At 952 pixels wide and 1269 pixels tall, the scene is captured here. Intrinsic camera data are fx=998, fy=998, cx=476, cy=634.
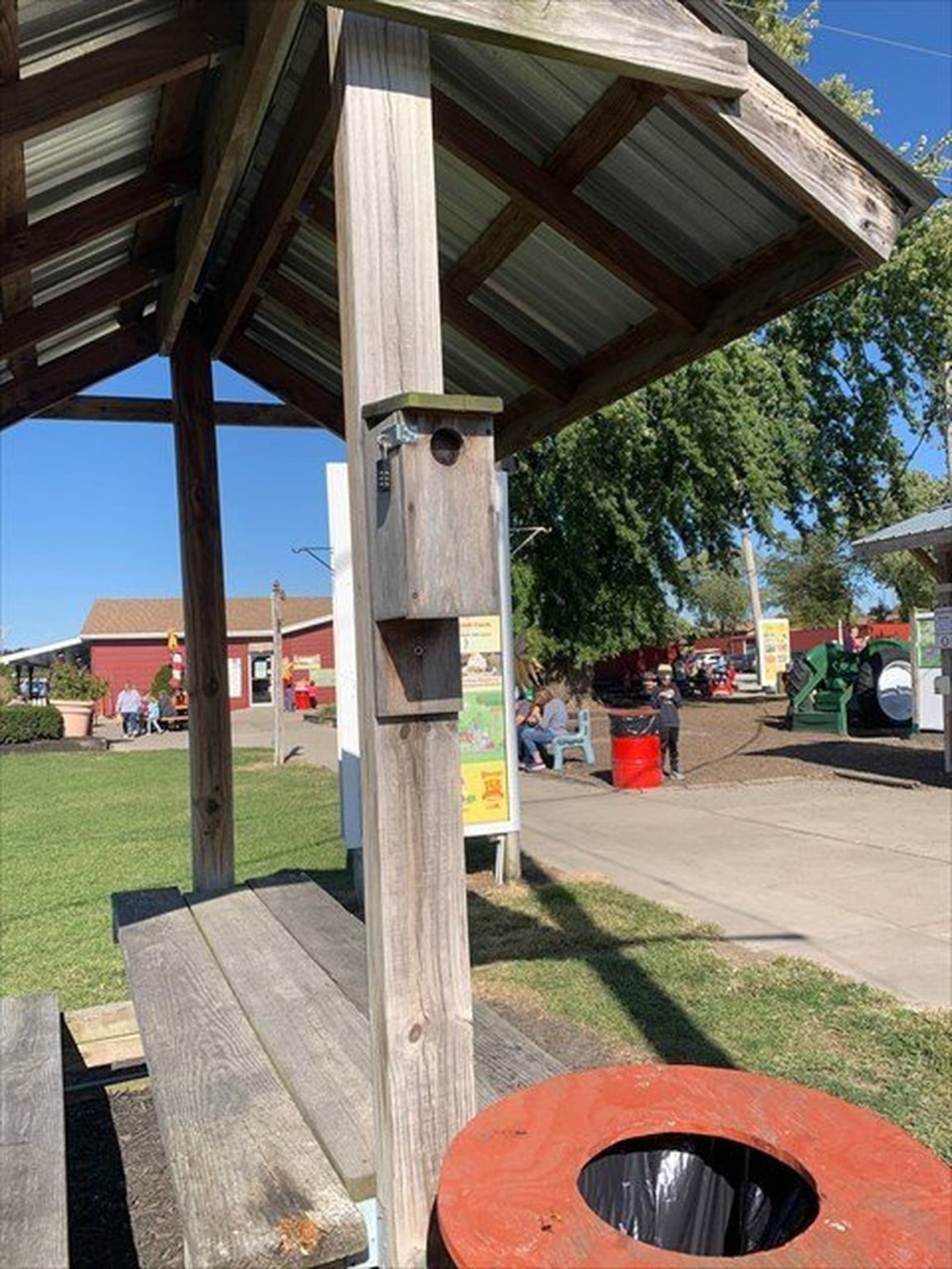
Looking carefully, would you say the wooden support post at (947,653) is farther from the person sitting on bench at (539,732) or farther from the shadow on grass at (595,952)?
the shadow on grass at (595,952)

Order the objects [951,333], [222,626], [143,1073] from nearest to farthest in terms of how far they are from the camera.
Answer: [143,1073], [222,626], [951,333]

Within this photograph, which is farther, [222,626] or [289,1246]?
[222,626]

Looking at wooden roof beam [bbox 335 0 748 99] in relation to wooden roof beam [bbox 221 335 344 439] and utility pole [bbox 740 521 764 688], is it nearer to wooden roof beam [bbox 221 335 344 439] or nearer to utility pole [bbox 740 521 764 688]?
wooden roof beam [bbox 221 335 344 439]

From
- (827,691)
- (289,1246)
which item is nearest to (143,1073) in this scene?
(289,1246)

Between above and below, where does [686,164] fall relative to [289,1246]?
above

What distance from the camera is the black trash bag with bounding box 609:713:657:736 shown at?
38.6 ft

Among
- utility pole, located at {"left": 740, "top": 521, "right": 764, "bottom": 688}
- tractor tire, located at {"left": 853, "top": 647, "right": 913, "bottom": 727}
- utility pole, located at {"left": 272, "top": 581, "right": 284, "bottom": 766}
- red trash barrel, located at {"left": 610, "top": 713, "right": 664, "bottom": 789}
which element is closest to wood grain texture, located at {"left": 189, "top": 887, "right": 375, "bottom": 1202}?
red trash barrel, located at {"left": 610, "top": 713, "right": 664, "bottom": 789}

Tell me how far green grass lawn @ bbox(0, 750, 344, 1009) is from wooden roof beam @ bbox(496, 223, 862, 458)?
3508 millimetres

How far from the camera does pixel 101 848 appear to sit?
9.27 metres

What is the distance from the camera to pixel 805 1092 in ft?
6.34

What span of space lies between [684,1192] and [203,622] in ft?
11.4

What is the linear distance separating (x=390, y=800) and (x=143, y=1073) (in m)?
2.84

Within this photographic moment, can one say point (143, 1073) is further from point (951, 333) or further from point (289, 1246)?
point (951, 333)

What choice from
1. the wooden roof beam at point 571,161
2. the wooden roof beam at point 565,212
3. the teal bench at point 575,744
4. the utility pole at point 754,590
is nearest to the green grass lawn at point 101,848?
the teal bench at point 575,744
